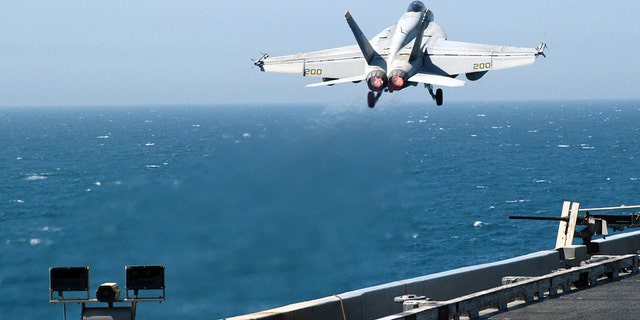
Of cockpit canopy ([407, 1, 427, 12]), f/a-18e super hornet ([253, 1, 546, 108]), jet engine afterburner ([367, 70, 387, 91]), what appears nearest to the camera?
jet engine afterburner ([367, 70, 387, 91])

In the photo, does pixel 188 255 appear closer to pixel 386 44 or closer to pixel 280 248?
pixel 280 248

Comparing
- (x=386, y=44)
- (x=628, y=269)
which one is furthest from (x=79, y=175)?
(x=628, y=269)

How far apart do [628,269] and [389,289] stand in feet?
28.9

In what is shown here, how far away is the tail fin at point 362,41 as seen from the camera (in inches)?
1710

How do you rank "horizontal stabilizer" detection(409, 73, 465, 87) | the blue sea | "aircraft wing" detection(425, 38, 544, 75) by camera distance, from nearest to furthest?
"horizontal stabilizer" detection(409, 73, 465, 87) → "aircraft wing" detection(425, 38, 544, 75) → the blue sea

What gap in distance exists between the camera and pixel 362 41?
4388 centimetres

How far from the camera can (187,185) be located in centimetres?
6788

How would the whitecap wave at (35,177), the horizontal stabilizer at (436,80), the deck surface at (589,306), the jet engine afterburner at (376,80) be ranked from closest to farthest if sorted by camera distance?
the deck surface at (589,306)
the horizontal stabilizer at (436,80)
the jet engine afterburner at (376,80)
the whitecap wave at (35,177)

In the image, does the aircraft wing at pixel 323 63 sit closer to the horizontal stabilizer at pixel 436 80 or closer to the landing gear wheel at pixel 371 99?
the landing gear wheel at pixel 371 99

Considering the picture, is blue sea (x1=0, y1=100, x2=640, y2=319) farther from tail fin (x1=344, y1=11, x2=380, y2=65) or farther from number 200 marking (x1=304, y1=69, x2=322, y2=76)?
tail fin (x1=344, y1=11, x2=380, y2=65)

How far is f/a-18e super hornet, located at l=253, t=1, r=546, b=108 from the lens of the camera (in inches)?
1714

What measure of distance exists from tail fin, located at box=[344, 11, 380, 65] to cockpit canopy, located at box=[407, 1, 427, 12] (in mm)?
6737

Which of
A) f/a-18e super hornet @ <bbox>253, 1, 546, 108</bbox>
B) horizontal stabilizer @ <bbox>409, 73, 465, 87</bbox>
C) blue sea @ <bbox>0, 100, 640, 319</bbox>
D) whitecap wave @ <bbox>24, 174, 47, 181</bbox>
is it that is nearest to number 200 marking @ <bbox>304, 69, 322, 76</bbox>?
f/a-18e super hornet @ <bbox>253, 1, 546, 108</bbox>

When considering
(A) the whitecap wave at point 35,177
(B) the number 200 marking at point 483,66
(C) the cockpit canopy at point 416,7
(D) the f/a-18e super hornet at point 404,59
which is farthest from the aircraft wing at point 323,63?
(A) the whitecap wave at point 35,177
